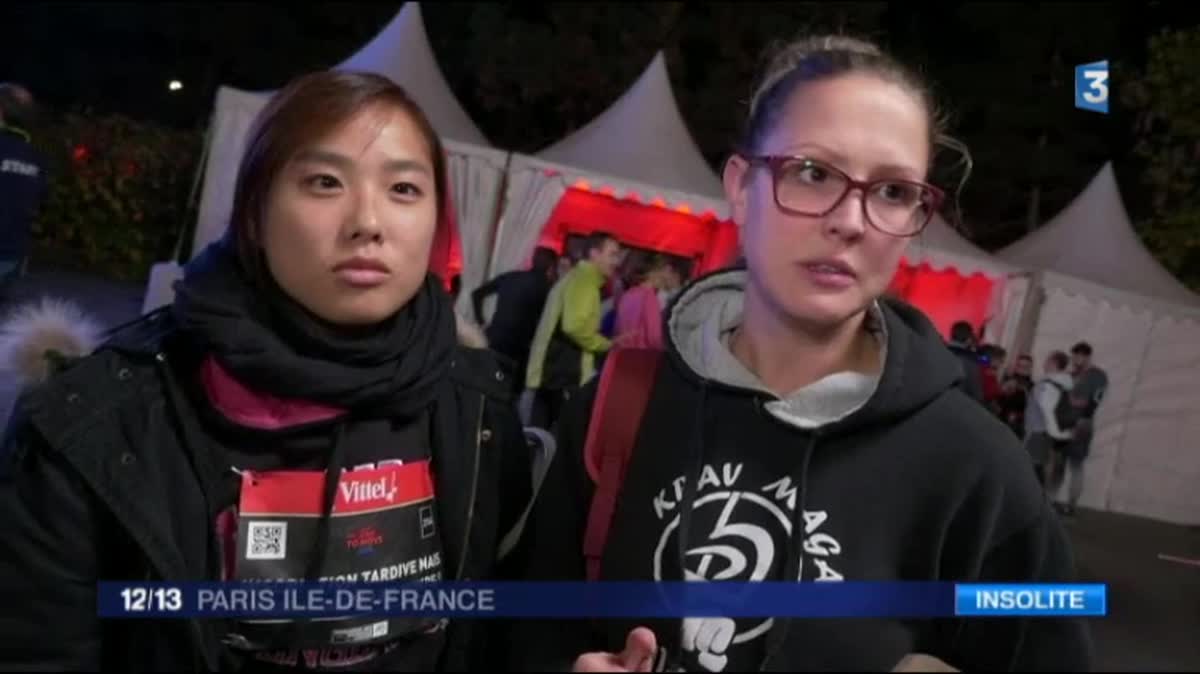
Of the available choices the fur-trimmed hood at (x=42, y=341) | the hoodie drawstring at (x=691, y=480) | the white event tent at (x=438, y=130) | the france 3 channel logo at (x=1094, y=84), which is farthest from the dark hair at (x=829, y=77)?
the white event tent at (x=438, y=130)

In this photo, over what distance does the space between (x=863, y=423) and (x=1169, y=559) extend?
0.85ft

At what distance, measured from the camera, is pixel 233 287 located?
1.02m

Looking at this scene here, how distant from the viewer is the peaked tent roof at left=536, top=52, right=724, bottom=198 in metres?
7.84

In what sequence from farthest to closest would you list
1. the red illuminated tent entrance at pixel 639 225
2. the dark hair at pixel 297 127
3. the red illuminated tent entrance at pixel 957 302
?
the red illuminated tent entrance at pixel 639 225, the red illuminated tent entrance at pixel 957 302, the dark hair at pixel 297 127

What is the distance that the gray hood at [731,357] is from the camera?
0.87m

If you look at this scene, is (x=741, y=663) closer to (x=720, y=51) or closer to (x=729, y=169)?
(x=729, y=169)

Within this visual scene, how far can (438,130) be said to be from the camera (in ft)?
21.5

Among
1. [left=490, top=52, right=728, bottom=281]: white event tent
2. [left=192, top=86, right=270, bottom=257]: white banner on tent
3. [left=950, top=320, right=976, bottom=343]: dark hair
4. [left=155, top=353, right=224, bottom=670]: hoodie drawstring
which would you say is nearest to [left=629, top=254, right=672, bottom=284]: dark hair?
[left=490, top=52, right=728, bottom=281]: white event tent

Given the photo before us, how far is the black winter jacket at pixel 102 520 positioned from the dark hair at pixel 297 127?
0.17 metres

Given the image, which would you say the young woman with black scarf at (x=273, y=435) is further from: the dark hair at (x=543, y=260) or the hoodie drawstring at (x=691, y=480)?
the dark hair at (x=543, y=260)

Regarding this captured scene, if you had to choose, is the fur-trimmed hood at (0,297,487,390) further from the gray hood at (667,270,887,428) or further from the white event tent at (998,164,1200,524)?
the white event tent at (998,164,1200,524)

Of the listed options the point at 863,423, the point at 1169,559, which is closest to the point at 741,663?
the point at 863,423

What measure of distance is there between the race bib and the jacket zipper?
1.4 inches

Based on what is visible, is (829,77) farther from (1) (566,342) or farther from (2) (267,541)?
(1) (566,342)
